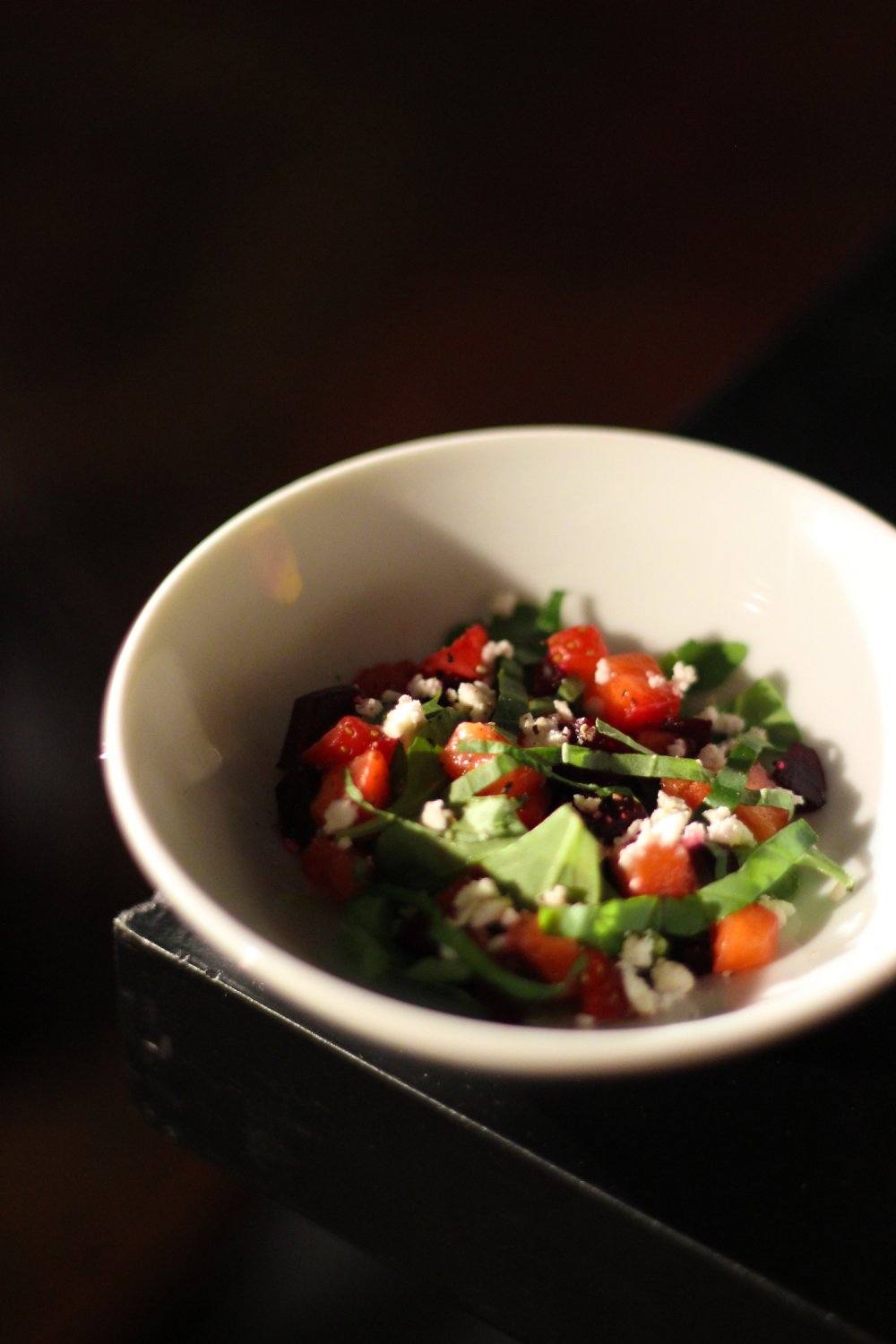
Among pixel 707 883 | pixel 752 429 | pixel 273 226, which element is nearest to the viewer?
pixel 707 883

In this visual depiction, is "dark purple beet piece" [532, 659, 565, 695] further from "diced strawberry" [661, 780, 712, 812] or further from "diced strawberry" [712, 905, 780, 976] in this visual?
"diced strawberry" [712, 905, 780, 976]

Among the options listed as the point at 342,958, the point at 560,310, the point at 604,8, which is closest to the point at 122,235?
the point at 560,310

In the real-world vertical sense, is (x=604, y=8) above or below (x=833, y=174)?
above

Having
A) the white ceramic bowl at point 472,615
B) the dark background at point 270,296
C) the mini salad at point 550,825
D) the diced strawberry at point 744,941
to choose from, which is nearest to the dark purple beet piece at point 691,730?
the mini salad at point 550,825

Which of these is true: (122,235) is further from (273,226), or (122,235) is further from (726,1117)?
(726,1117)

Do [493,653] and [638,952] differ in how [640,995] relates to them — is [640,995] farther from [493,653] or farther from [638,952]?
[493,653]

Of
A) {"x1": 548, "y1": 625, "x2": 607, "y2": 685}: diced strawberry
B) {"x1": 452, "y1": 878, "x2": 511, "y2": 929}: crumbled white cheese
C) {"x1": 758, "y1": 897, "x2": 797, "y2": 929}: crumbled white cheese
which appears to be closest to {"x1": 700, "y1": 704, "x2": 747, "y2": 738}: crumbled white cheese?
{"x1": 548, "y1": 625, "x2": 607, "y2": 685}: diced strawberry
